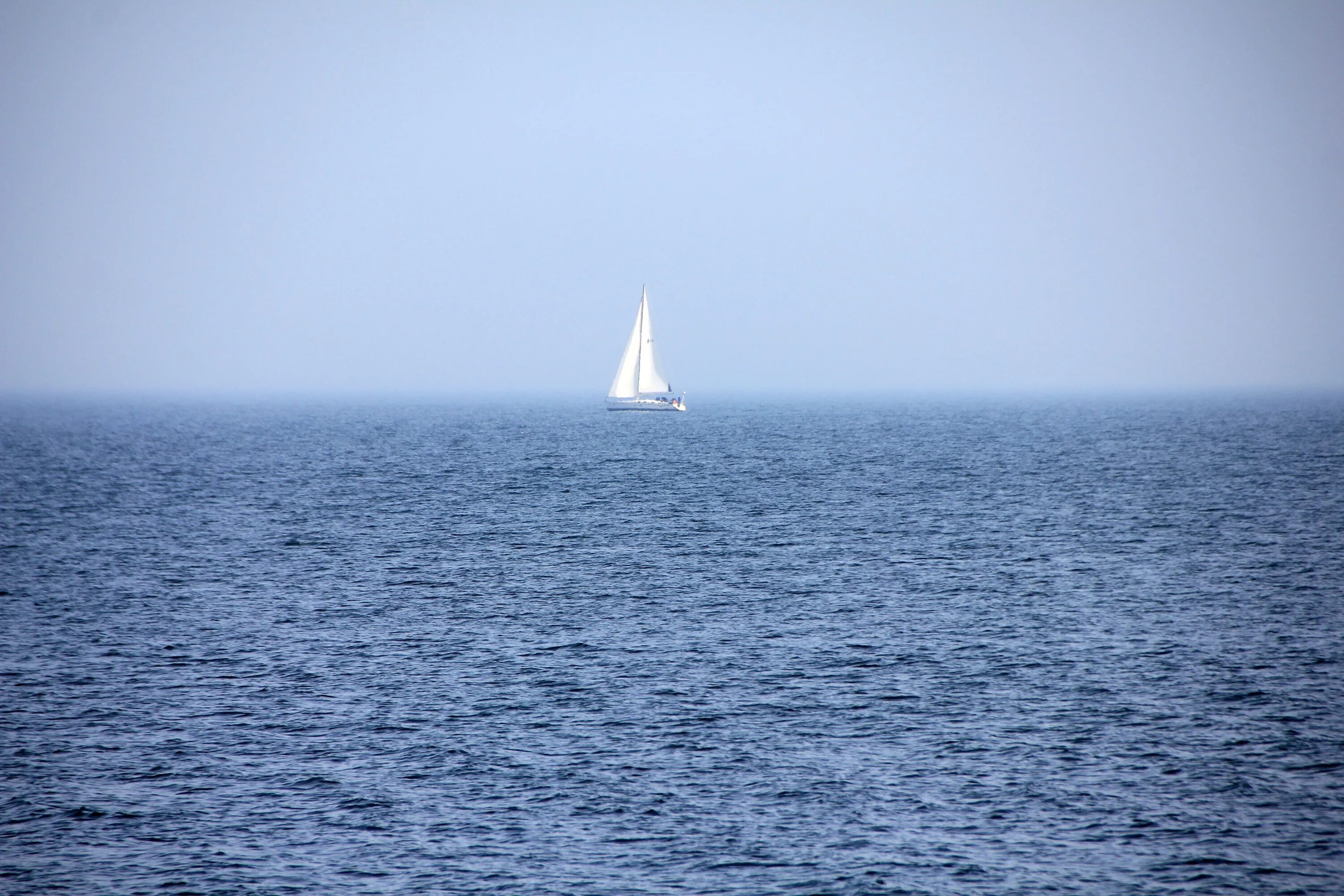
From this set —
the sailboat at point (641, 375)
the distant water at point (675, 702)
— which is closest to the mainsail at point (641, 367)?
the sailboat at point (641, 375)

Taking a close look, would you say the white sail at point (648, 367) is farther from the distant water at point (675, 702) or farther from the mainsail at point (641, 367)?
the distant water at point (675, 702)

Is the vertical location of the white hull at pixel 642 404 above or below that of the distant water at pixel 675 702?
above

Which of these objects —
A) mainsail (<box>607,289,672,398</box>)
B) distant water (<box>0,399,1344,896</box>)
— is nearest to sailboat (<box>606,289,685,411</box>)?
mainsail (<box>607,289,672,398</box>)

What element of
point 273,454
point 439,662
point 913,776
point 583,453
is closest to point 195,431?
point 273,454

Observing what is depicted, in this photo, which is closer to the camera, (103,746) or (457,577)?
(103,746)

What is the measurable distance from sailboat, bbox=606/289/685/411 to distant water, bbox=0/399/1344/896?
109 m

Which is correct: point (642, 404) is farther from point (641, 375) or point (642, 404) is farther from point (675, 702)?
point (675, 702)

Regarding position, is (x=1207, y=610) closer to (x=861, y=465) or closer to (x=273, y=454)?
(x=861, y=465)

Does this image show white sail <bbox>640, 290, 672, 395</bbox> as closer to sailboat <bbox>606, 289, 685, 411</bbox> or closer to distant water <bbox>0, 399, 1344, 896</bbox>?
sailboat <bbox>606, 289, 685, 411</bbox>

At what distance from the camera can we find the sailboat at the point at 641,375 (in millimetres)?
180625

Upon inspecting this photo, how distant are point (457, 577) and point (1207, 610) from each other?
32432 millimetres

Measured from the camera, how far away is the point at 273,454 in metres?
132

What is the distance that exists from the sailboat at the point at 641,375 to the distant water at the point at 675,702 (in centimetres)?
10895

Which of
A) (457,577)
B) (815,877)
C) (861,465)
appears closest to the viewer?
(815,877)
